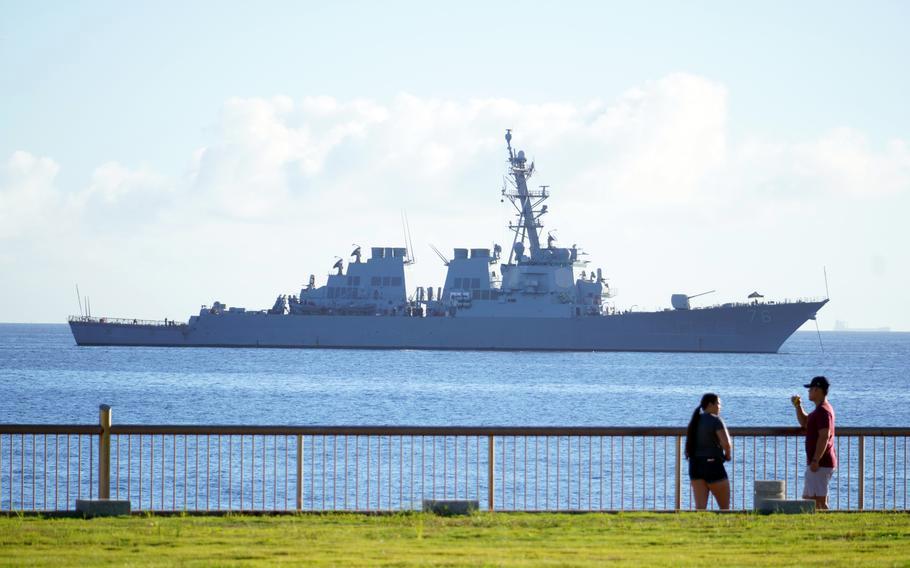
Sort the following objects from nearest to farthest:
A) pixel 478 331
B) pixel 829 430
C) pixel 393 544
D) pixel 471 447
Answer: pixel 393 544 < pixel 829 430 < pixel 471 447 < pixel 478 331

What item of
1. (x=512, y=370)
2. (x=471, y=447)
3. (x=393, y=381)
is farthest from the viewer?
(x=512, y=370)

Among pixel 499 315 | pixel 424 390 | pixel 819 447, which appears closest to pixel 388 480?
pixel 819 447

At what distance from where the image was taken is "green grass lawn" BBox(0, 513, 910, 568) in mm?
10375

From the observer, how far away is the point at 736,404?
195ft

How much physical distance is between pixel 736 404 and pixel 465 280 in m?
47.7

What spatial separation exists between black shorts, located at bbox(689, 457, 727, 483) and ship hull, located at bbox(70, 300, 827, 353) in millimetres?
86812

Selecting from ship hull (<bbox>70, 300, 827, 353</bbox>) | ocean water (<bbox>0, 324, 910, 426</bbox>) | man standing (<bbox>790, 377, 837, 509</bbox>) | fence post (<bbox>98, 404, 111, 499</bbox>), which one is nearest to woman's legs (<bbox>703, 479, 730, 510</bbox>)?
man standing (<bbox>790, 377, 837, 509</bbox>)

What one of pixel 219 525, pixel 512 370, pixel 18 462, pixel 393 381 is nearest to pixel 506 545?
pixel 219 525

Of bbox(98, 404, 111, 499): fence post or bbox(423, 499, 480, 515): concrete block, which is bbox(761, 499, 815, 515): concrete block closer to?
bbox(423, 499, 480, 515): concrete block

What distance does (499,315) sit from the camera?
103 m

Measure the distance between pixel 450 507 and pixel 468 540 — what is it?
1454 millimetres

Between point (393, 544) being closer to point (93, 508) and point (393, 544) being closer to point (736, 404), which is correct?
point (93, 508)

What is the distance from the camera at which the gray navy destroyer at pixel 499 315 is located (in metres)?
102

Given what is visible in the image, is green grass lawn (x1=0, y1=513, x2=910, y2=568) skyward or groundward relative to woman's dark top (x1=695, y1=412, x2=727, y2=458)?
groundward
